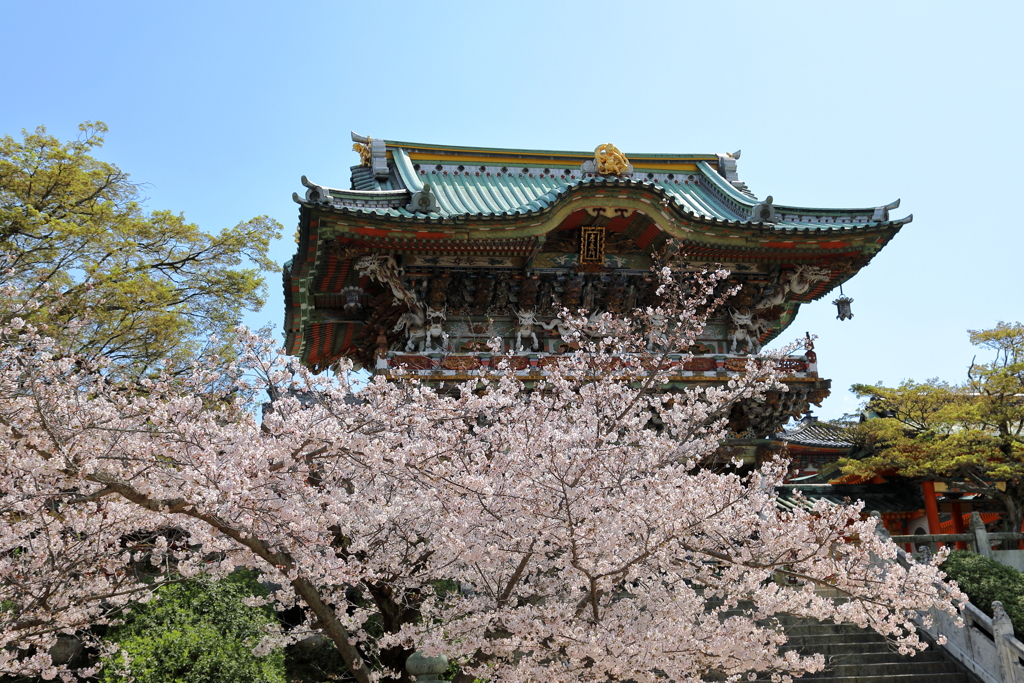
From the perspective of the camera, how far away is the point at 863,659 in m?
11.2

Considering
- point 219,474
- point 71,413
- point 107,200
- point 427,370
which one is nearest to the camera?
point 219,474

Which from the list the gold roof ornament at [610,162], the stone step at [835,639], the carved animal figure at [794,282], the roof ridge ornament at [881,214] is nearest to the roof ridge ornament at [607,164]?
the gold roof ornament at [610,162]

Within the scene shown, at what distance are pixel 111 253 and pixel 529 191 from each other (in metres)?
8.76

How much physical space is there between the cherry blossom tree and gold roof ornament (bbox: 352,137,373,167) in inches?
421

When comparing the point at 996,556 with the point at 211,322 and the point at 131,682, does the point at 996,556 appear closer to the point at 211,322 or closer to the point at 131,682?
the point at 131,682

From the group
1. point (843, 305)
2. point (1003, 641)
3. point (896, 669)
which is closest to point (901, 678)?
point (896, 669)

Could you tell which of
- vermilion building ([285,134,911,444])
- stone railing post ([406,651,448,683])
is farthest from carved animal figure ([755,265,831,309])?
stone railing post ([406,651,448,683])

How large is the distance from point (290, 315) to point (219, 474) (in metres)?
11.6

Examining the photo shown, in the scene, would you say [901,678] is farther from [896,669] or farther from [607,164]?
[607,164]

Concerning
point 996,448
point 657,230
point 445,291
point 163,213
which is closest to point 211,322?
point 163,213

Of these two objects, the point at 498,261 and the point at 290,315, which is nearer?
the point at 498,261

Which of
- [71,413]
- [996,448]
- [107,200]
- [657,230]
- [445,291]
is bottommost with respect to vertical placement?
→ [71,413]

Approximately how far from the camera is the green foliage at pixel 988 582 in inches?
441

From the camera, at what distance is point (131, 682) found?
8.38 m
